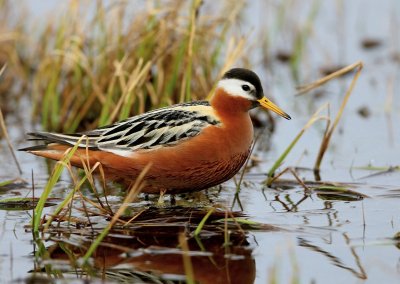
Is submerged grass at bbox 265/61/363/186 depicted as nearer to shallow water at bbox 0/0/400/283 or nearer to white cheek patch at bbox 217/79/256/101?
shallow water at bbox 0/0/400/283

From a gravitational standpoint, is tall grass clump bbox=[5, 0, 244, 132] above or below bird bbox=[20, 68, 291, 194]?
above

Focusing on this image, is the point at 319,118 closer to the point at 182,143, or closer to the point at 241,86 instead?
the point at 241,86

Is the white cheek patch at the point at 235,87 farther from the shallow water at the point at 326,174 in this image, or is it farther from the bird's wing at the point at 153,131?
the shallow water at the point at 326,174

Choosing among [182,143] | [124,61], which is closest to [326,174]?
[182,143]

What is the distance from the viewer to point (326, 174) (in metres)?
8.77

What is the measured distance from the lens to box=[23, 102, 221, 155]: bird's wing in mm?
7344

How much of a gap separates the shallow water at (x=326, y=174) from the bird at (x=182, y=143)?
0.50m

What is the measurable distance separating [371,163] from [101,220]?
351 centimetres

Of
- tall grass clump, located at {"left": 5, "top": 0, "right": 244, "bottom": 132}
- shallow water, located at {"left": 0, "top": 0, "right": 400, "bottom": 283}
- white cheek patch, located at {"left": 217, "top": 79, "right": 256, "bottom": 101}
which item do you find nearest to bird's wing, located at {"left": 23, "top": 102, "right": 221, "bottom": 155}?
white cheek patch, located at {"left": 217, "top": 79, "right": 256, "bottom": 101}

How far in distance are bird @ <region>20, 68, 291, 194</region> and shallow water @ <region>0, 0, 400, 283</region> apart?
0.50 meters

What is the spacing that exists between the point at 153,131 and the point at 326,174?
2205mm

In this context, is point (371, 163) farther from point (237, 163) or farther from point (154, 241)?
point (154, 241)

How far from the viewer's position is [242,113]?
299 inches

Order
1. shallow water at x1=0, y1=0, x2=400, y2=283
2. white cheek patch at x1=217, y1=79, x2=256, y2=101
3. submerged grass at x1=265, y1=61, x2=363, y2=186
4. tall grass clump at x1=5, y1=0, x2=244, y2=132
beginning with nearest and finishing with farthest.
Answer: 1. shallow water at x1=0, y1=0, x2=400, y2=283
2. white cheek patch at x1=217, y1=79, x2=256, y2=101
3. submerged grass at x1=265, y1=61, x2=363, y2=186
4. tall grass clump at x1=5, y1=0, x2=244, y2=132
